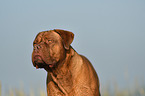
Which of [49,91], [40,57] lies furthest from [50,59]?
[49,91]

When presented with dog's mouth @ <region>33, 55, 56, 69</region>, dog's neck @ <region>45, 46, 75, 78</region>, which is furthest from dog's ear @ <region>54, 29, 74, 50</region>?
dog's mouth @ <region>33, 55, 56, 69</region>

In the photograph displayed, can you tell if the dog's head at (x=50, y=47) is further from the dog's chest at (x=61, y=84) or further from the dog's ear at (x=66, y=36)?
the dog's chest at (x=61, y=84)

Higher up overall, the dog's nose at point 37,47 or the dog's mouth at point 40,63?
the dog's nose at point 37,47

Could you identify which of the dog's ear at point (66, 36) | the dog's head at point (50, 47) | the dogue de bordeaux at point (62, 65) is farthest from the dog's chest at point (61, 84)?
the dog's ear at point (66, 36)

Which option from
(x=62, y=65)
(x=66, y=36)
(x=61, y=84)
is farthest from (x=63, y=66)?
(x=66, y=36)

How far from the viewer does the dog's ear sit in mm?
5758

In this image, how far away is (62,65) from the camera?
5914mm

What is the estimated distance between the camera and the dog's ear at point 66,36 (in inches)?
227

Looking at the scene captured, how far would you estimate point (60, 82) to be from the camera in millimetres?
6113

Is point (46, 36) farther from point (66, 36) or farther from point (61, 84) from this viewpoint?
point (61, 84)

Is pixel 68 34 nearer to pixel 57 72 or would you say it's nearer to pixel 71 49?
pixel 71 49

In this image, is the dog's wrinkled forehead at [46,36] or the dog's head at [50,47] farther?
the dog's wrinkled forehead at [46,36]

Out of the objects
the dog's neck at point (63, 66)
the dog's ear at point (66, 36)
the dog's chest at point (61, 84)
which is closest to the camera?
the dog's ear at point (66, 36)

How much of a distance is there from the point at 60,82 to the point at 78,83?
414 millimetres
